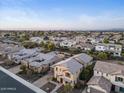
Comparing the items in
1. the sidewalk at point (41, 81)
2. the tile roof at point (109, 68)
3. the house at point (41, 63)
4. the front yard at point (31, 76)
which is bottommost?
the sidewalk at point (41, 81)

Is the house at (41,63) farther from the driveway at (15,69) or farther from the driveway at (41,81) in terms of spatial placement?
the driveway at (41,81)

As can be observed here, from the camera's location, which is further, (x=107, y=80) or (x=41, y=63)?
(x=41, y=63)

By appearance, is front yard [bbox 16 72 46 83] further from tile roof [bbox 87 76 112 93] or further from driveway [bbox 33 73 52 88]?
tile roof [bbox 87 76 112 93]

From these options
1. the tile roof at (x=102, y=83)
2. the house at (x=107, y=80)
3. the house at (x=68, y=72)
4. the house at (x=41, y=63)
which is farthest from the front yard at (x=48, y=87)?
the house at (x=41, y=63)

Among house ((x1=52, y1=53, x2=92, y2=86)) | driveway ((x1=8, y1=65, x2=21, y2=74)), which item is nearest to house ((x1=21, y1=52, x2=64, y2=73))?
driveway ((x1=8, y1=65, x2=21, y2=74))

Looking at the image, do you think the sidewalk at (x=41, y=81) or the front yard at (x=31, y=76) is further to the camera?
the front yard at (x=31, y=76)

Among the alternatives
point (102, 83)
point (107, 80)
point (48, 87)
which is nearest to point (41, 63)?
point (48, 87)

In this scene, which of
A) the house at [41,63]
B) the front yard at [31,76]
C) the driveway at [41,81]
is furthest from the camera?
the house at [41,63]

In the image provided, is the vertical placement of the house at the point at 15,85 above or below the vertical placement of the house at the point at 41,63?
below

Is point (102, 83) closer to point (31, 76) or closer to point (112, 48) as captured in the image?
point (31, 76)
